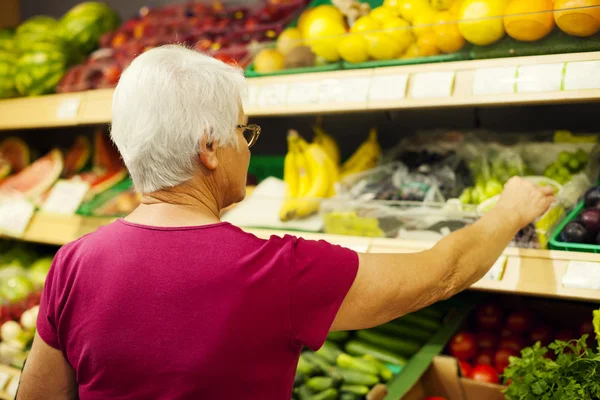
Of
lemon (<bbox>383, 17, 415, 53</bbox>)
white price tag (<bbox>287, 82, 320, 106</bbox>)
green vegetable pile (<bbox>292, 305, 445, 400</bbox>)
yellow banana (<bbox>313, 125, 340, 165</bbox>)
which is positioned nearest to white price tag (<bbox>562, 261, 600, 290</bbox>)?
green vegetable pile (<bbox>292, 305, 445, 400</bbox>)

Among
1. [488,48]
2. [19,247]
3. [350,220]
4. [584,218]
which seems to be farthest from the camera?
Answer: [19,247]

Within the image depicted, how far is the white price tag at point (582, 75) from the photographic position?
1.48 meters

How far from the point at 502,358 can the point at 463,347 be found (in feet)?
0.42

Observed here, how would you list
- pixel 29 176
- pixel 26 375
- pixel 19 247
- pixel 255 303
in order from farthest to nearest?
1. pixel 19 247
2. pixel 29 176
3. pixel 26 375
4. pixel 255 303

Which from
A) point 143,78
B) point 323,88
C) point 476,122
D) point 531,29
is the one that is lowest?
point 476,122

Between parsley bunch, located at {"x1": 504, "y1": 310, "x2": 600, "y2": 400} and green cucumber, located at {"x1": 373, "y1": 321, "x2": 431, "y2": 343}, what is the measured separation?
1.98 feet

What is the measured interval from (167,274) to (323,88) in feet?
3.51

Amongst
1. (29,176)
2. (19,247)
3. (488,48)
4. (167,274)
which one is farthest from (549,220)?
(19,247)

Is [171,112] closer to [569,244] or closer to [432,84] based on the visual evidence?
[432,84]

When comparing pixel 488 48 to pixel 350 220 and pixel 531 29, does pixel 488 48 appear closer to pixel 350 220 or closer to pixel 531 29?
pixel 531 29

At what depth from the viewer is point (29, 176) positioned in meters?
3.19

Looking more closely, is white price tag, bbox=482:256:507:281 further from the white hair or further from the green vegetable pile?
the white hair

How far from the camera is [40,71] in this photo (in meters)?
2.92

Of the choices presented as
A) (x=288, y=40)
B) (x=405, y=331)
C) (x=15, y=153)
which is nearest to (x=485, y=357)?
(x=405, y=331)
